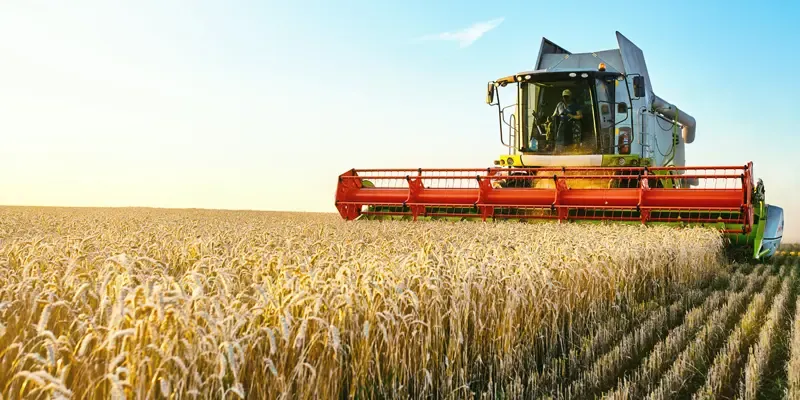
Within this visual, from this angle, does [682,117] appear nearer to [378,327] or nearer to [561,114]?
[561,114]

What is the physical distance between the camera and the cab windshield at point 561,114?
450 inches

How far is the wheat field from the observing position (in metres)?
2.19

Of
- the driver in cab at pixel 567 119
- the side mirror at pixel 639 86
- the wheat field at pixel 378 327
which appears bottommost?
the wheat field at pixel 378 327

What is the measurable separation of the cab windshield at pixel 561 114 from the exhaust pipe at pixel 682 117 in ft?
9.69

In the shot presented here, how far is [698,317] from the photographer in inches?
204

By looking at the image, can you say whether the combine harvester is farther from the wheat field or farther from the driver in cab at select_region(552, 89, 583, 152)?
the wheat field

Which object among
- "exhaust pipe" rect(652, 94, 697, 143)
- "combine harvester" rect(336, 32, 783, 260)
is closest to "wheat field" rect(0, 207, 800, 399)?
"combine harvester" rect(336, 32, 783, 260)

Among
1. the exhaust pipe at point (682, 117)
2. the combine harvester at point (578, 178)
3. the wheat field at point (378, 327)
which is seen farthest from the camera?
the exhaust pipe at point (682, 117)

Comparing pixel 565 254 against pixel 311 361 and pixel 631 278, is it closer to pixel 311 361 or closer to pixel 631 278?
pixel 631 278

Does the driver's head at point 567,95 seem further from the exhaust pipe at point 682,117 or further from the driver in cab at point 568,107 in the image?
the exhaust pipe at point 682,117

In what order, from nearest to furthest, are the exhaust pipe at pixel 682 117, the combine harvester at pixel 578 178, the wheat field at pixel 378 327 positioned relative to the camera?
1. the wheat field at pixel 378 327
2. the combine harvester at pixel 578 178
3. the exhaust pipe at pixel 682 117

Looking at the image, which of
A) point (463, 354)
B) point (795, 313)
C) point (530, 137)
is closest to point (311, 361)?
point (463, 354)

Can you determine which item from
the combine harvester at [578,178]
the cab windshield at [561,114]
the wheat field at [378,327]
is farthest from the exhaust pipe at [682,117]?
the wheat field at [378,327]

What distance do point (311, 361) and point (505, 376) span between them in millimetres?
1356
